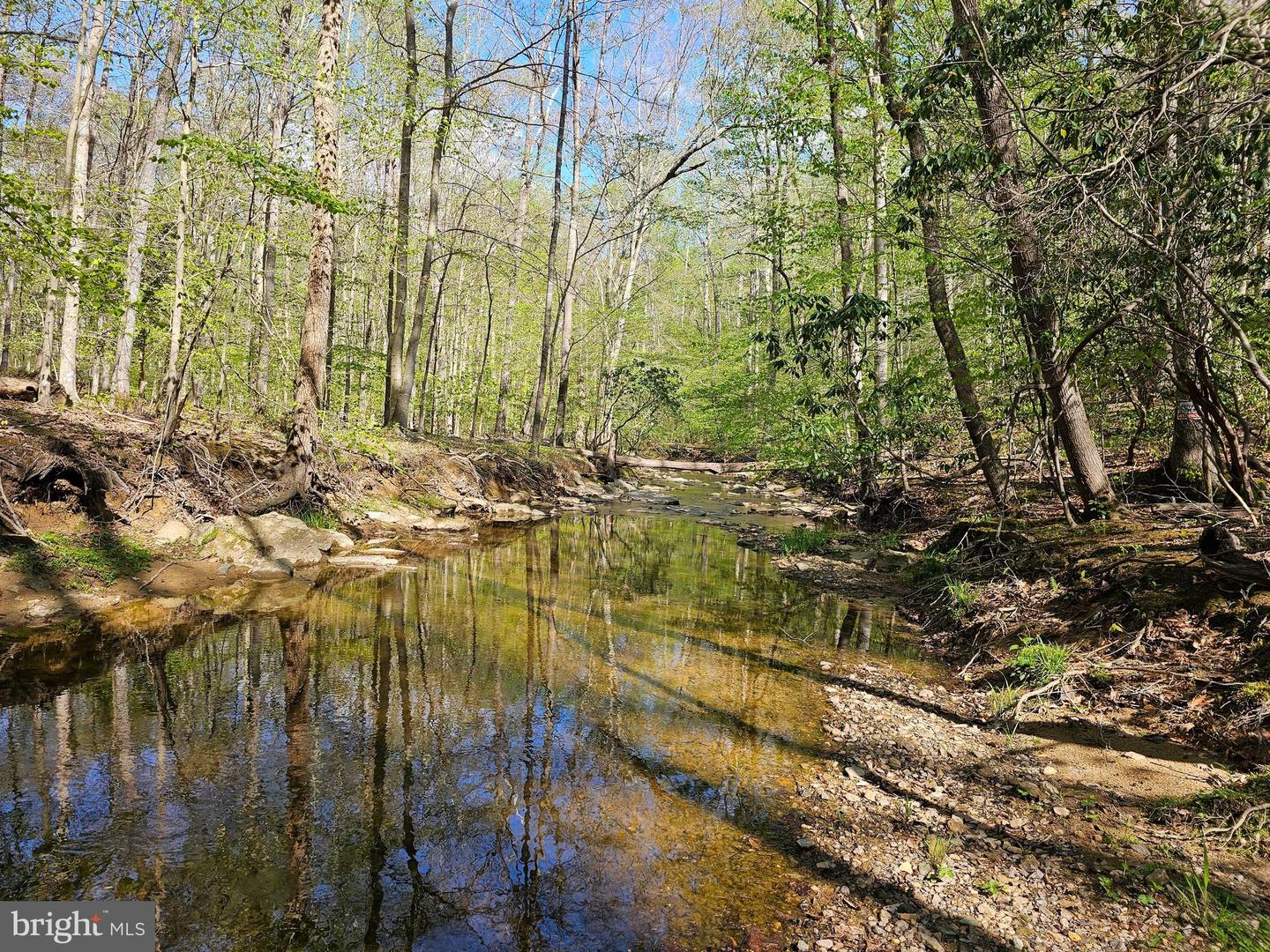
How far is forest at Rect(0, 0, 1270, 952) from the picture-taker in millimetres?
3229

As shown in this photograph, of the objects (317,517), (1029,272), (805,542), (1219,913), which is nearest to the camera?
(1219,913)

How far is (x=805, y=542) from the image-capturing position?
12.5 meters

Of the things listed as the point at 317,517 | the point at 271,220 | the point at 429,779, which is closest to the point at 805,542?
the point at 317,517

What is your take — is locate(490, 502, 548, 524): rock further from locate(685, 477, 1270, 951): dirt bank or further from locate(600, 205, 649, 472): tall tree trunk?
locate(685, 477, 1270, 951): dirt bank

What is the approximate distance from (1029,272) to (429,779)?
7752mm

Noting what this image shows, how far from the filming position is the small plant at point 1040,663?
210 inches

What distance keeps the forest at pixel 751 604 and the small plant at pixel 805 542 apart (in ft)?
0.36

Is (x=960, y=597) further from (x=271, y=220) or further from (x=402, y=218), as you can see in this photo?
(x=271, y=220)

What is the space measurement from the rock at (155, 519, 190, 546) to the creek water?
2.49 metres

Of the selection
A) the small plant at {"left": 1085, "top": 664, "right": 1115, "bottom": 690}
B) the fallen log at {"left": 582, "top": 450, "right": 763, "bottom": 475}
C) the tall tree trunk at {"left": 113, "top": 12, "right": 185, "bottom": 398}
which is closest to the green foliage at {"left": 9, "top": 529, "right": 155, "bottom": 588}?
the tall tree trunk at {"left": 113, "top": 12, "right": 185, "bottom": 398}

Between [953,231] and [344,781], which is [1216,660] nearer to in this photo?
[953,231]

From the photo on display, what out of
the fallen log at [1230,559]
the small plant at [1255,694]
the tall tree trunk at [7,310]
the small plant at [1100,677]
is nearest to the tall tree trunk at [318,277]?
the small plant at [1100,677]

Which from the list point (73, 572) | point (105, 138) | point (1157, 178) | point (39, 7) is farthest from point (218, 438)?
point (105, 138)

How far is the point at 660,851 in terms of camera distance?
354cm
